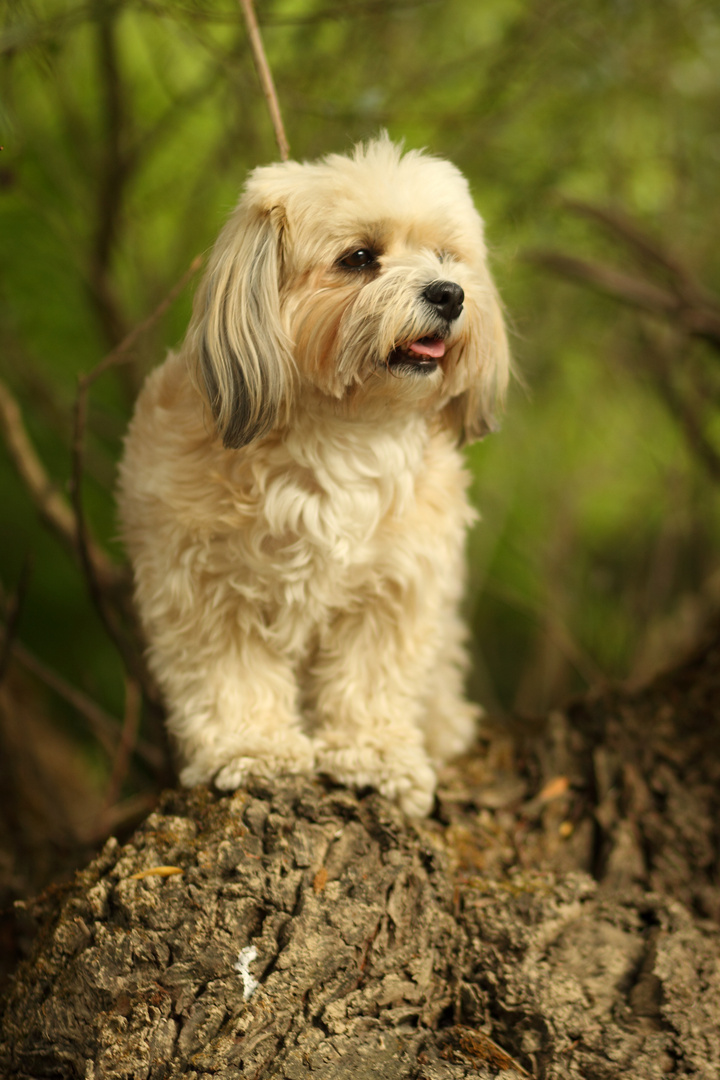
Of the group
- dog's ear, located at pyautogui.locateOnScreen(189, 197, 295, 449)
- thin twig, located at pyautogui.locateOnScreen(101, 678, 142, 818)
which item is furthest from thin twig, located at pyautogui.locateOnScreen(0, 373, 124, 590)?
dog's ear, located at pyautogui.locateOnScreen(189, 197, 295, 449)

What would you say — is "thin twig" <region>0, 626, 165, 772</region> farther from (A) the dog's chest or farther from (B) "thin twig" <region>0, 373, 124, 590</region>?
(A) the dog's chest

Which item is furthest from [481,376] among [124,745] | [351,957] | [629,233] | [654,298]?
[124,745]

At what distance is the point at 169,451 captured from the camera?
2.18 meters

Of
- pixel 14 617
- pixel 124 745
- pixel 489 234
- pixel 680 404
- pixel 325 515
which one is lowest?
pixel 124 745

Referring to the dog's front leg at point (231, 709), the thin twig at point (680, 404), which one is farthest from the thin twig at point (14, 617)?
the thin twig at point (680, 404)

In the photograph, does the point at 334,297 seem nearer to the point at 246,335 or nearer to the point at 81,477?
the point at 246,335

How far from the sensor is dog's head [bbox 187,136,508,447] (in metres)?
1.98

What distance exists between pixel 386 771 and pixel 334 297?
1.14 meters

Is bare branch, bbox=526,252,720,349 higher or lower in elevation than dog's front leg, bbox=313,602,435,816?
higher

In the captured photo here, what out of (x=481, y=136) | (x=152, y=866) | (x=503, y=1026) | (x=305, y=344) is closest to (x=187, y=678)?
(x=152, y=866)

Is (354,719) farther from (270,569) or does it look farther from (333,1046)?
(333,1046)

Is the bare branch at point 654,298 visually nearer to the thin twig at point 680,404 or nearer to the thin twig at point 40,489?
the thin twig at point 680,404

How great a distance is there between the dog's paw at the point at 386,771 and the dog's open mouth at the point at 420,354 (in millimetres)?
940

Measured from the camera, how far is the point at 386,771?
2.15m
